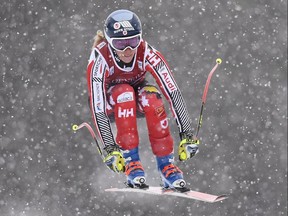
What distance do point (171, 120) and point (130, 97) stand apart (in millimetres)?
8477

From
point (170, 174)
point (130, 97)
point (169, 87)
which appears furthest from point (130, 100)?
point (170, 174)

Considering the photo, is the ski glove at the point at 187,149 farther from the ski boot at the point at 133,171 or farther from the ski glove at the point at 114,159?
the ski glove at the point at 114,159

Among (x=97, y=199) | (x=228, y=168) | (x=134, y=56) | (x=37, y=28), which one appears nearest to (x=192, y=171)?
(x=228, y=168)

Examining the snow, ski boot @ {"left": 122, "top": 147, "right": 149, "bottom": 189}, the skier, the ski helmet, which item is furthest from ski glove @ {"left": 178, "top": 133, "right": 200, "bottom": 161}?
the snow

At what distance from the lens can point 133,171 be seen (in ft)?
22.6

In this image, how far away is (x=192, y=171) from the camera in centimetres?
1544

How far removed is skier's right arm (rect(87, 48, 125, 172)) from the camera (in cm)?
673

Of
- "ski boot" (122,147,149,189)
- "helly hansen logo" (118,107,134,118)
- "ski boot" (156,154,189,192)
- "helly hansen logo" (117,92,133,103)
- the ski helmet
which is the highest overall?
the ski helmet

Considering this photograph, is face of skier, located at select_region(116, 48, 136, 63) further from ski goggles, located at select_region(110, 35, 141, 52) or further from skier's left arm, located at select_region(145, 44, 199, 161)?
skier's left arm, located at select_region(145, 44, 199, 161)

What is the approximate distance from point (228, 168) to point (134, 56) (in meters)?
9.07

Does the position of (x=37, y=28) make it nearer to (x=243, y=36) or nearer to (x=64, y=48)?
(x=64, y=48)

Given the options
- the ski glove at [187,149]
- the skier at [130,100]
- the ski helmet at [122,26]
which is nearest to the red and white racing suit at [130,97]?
the skier at [130,100]

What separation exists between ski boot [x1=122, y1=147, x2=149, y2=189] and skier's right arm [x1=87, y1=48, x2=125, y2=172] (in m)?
0.13

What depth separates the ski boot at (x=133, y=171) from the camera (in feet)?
22.5
